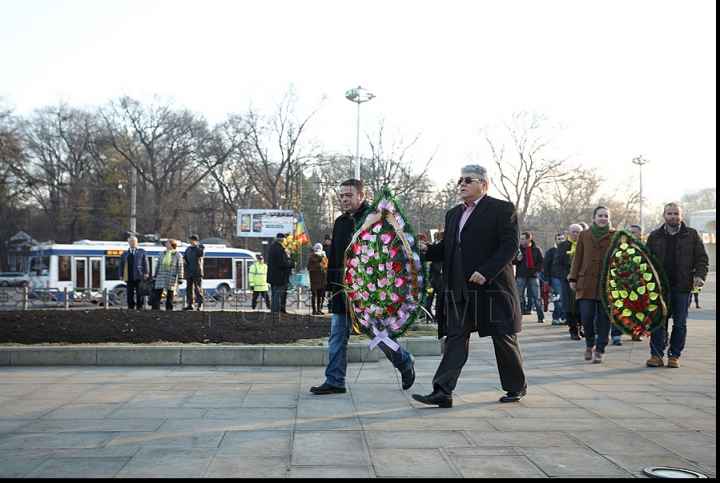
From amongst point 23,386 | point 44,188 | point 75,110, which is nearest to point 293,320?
point 23,386

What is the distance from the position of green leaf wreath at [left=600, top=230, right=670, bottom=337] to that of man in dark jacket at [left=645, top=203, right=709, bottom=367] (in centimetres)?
11

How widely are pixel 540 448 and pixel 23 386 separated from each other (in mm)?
5299

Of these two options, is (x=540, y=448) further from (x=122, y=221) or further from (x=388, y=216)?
(x=122, y=221)

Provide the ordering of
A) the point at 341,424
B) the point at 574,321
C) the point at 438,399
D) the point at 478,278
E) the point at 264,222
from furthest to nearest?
1. the point at 264,222
2. the point at 574,321
3. the point at 438,399
4. the point at 478,278
5. the point at 341,424

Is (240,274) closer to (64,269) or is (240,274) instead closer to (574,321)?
(64,269)

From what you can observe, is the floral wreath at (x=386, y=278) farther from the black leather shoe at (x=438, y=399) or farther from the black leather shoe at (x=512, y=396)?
the black leather shoe at (x=512, y=396)

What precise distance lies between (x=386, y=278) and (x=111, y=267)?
85.6ft

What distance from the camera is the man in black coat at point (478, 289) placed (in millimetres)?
6414

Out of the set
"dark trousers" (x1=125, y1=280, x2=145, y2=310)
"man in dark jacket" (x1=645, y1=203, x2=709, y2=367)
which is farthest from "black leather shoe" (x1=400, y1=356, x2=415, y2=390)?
"dark trousers" (x1=125, y1=280, x2=145, y2=310)

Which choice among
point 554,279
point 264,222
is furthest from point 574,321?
point 264,222

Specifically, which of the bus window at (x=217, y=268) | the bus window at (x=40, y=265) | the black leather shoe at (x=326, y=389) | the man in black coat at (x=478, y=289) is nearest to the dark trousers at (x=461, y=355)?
the man in black coat at (x=478, y=289)

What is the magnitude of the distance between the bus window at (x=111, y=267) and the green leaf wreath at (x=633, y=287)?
2512 cm

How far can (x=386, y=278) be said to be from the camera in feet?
23.7

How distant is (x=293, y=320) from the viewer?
1313cm
